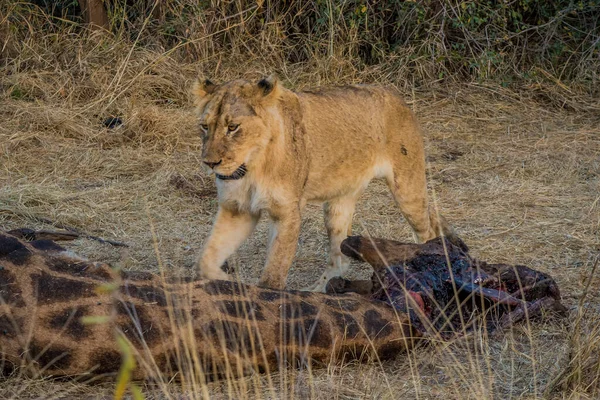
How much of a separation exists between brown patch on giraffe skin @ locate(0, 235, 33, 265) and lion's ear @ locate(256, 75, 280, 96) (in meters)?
1.52

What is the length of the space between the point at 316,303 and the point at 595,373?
1005 millimetres

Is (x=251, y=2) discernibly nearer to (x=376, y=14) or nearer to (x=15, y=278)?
(x=376, y=14)

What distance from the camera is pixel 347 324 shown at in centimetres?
359

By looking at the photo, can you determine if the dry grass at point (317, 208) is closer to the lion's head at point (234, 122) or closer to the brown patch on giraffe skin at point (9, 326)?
the brown patch on giraffe skin at point (9, 326)

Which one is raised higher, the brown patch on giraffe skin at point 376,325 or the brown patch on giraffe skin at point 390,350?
the brown patch on giraffe skin at point 376,325

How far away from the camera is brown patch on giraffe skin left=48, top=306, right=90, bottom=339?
3.22 metres

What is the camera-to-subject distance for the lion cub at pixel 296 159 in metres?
4.54

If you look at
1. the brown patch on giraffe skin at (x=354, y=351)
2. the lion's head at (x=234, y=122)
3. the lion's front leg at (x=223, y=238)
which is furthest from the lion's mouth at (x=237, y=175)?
the brown patch on giraffe skin at (x=354, y=351)

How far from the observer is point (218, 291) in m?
3.50

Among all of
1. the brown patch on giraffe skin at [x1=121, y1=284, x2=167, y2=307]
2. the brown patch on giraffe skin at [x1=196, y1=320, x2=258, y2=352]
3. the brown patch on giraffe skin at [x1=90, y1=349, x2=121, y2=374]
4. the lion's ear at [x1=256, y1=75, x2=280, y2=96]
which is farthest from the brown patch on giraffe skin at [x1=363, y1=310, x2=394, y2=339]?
the lion's ear at [x1=256, y1=75, x2=280, y2=96]

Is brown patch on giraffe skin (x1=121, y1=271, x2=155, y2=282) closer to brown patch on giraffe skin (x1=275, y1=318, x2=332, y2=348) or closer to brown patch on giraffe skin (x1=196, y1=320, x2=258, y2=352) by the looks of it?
brown patch on giraffe skin (x1=196, y1=320, x2=258, y2=352)

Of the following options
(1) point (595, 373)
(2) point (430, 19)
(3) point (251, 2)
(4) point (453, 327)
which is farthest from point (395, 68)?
(1) point (595, 373)

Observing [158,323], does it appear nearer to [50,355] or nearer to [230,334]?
[230,334]

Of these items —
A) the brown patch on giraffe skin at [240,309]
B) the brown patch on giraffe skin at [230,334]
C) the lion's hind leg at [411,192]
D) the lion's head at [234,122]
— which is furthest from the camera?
the lion's hind leg at [411,192]
